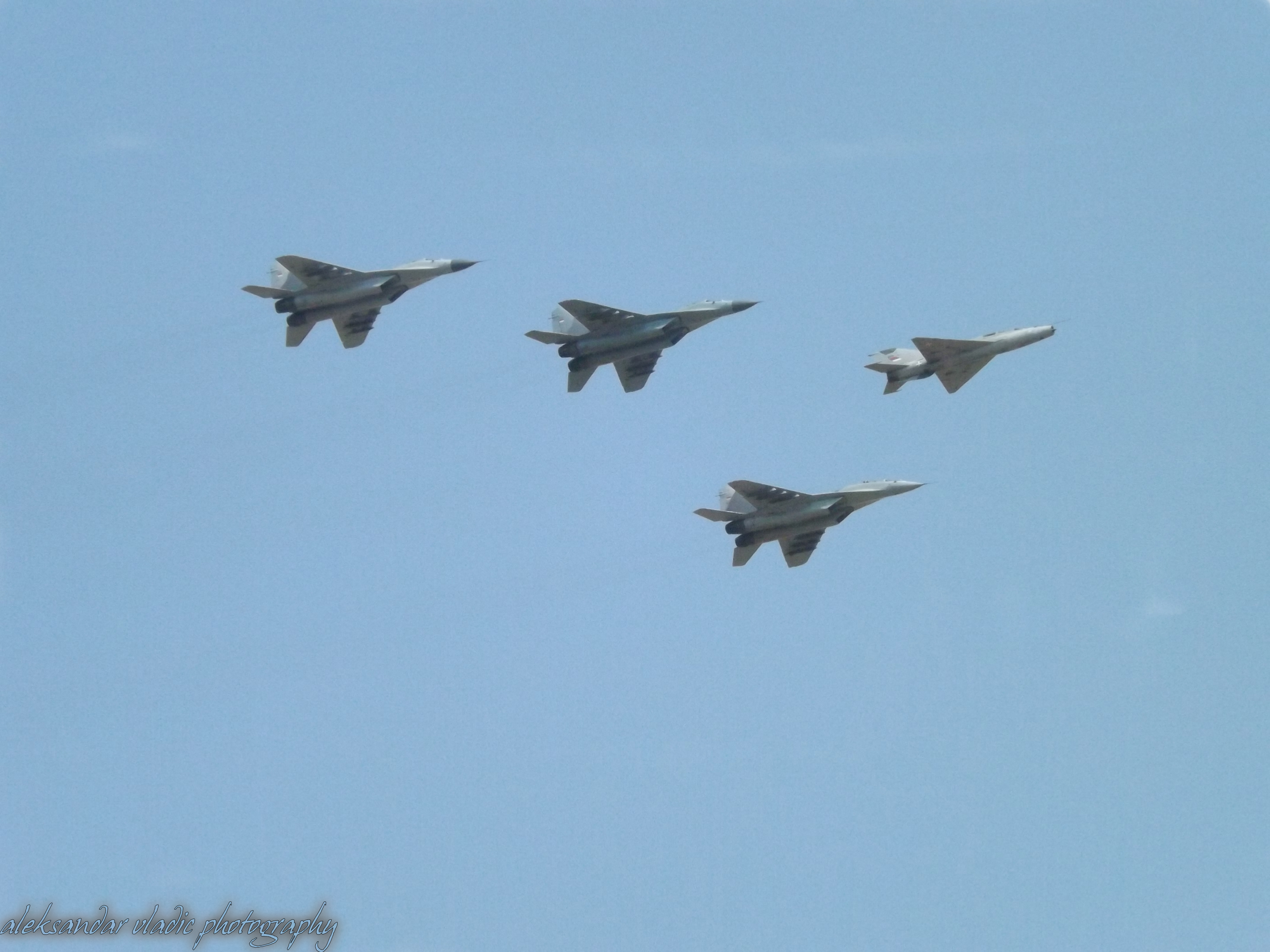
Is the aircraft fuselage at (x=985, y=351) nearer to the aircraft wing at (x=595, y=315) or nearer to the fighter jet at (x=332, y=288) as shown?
the aircraft wing at (x=595, y=315)

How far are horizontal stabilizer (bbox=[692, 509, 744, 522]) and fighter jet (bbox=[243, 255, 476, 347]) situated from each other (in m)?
14.1

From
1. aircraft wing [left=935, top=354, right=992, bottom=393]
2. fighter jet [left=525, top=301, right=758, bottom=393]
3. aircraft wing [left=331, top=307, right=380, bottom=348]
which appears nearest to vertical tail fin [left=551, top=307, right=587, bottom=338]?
fighter jet [left=525, top=301, right=758, bottom=393]

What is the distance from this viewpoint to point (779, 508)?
3125 inches

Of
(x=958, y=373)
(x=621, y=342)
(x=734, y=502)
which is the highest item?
(x=621, y=342)

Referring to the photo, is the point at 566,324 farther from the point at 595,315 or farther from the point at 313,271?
the point at 313,271

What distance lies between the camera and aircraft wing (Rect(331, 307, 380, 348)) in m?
82.1

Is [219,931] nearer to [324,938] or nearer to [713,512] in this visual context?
[324,938]

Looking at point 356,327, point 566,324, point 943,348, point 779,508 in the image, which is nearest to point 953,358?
point 943,348

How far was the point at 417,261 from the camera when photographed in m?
81.9

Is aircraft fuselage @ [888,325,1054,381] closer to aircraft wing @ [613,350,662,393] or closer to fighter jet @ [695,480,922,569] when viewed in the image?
fighter jet @ [695,480,922,569]

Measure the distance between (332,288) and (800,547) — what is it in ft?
69.6

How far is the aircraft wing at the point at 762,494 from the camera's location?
79.1 metres

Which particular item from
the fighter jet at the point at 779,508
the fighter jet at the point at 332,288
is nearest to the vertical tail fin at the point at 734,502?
the fighter jet at the point at 779,508

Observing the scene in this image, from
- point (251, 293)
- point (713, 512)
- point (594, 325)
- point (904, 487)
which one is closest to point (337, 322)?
point (251, 293)
